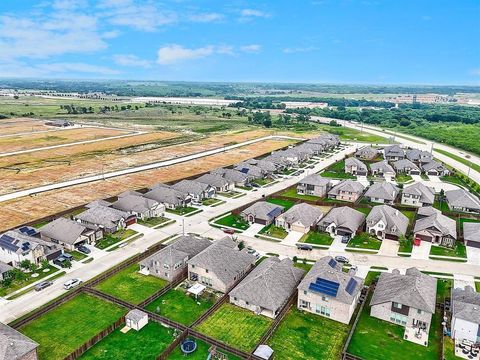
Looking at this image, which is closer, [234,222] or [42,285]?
[42,285]

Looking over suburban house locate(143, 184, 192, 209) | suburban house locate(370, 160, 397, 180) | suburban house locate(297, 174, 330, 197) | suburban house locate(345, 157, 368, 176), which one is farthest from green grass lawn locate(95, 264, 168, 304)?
suburban house locate(370, 160, 397, 180)

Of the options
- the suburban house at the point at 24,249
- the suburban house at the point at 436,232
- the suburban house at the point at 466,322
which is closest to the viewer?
the suburban house at the point at 466,322

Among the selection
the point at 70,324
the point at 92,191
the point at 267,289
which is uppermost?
the point at 267,289

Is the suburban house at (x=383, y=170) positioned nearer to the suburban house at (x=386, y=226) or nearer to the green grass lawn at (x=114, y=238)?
the suburban house at (x=386, y=226)

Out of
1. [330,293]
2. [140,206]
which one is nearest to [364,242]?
[330,293]

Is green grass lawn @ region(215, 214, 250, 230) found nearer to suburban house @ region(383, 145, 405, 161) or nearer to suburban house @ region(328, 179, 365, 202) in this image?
suburban house @ region(328, 179, 365, 202)

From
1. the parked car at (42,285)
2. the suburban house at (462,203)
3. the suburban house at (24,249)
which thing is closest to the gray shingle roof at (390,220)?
the suburban house at (462,203)

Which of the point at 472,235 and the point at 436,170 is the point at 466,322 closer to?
the point at 472,235
